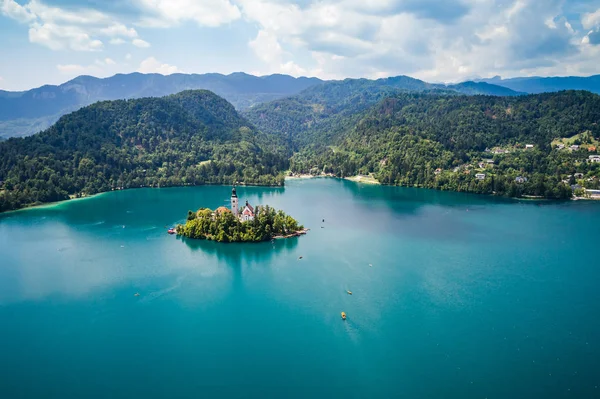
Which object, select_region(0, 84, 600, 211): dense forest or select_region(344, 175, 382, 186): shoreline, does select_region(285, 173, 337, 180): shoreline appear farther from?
select_region(344, 175, 382, 186): shoreline

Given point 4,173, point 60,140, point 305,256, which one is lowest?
point 305,256

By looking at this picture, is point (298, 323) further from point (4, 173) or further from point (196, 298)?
point (4, 173)

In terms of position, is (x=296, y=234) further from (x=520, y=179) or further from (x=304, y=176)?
(x=304, y=176)

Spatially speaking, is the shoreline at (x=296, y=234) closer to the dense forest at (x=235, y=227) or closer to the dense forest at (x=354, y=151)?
the dense forest at (x=235, y=227)

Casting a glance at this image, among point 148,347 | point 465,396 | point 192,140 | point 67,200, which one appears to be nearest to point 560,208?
Answer: point 465,396

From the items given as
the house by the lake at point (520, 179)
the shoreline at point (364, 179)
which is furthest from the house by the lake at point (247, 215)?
the house by the lake at point (520, 179)

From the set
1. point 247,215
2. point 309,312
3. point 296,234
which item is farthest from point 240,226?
point 309,312
